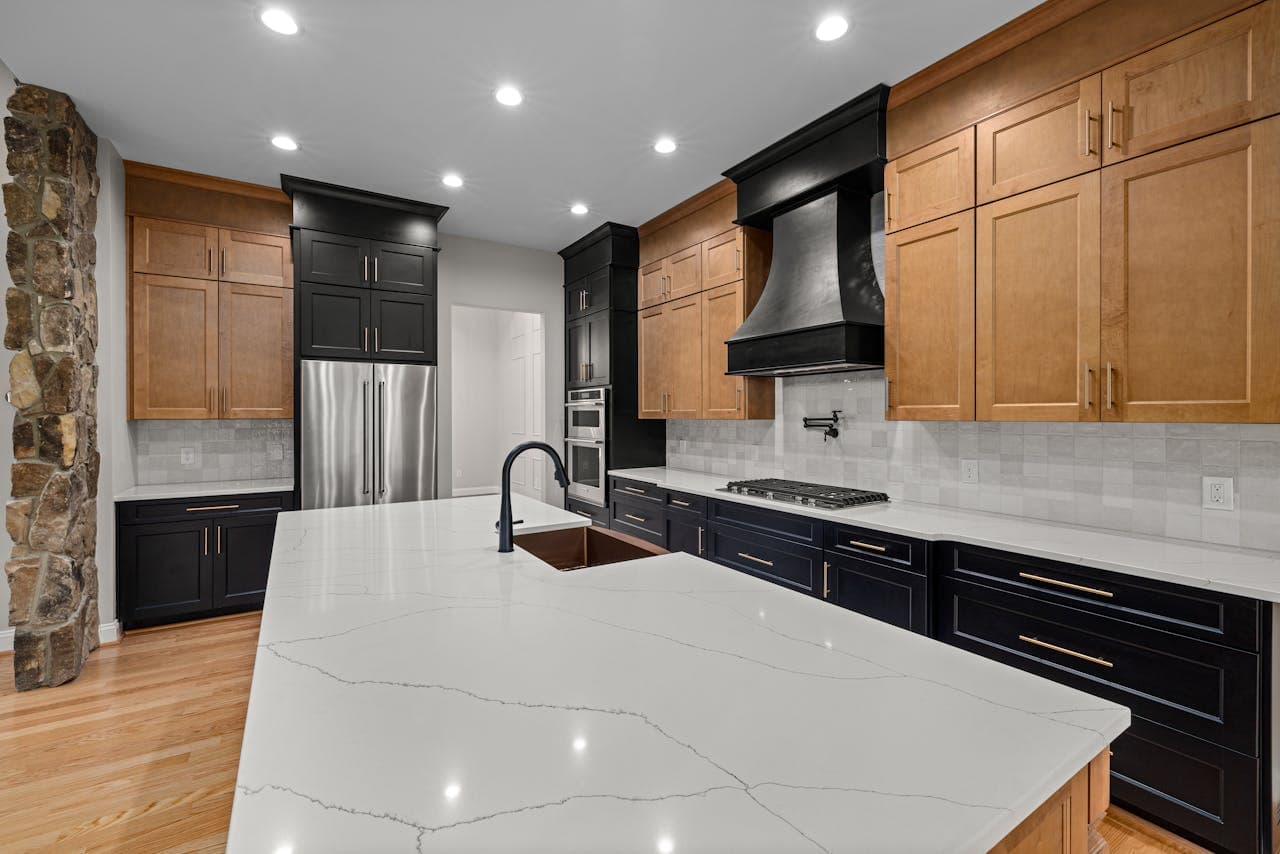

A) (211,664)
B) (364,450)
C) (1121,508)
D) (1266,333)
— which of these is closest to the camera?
(1266,333)

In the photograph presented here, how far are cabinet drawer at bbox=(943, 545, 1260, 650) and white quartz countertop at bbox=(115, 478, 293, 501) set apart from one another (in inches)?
155

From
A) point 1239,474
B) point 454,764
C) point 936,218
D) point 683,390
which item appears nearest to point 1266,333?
point 1239,474

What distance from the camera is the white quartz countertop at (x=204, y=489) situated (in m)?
3.48

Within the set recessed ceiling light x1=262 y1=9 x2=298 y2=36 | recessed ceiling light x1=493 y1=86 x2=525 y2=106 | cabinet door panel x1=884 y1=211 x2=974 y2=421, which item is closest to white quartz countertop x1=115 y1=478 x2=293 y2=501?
recessed ceiling light x1=262 y1=9 x2=298 y2=36

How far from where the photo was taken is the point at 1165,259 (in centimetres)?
193

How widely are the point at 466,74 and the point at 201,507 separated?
2.99 metres

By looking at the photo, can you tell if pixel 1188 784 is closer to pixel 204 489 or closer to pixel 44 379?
pixel 44 379

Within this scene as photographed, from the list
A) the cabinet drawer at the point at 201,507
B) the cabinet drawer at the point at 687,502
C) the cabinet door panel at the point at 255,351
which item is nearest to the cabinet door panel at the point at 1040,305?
the cabinet drawer at the point at 687,502

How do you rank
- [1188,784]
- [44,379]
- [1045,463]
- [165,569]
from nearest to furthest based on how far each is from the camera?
[1188,784]
[1045,463]
[44,379]
[165,569]

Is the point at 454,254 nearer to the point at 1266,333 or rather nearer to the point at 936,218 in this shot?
the point at 936,218

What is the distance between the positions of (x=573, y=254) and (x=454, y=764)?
4.82m

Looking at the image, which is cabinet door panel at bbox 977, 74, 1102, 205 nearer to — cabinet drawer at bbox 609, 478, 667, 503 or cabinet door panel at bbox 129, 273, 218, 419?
cabinet drawer at bbox 609, 478, 667, 503

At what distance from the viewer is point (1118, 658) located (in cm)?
183

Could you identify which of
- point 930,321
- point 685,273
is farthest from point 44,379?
point 930,321
